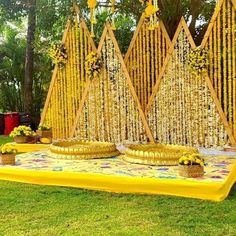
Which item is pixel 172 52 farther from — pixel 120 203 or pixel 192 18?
pixel 120 203

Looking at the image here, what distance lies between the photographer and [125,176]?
13.5 feet

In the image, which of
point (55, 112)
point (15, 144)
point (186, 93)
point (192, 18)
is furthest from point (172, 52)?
point (15, 144)

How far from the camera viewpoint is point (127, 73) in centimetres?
639

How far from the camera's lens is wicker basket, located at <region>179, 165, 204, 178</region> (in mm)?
3990

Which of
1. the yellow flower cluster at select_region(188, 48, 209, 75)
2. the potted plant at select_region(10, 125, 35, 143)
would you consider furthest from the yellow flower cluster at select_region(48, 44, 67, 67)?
the yellow flower cluster at select_region(188, 48, 209, 75)

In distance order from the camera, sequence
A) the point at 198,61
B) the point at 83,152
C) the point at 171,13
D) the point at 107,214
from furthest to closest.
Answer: the point at 171,13 → the point at 198,61 → the point at 83,152 → the point at 107,214

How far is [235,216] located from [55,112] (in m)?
4.27

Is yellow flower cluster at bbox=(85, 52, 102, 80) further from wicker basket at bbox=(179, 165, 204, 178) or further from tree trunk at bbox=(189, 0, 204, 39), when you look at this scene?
wicker basket at bbox=(179, 165, 204, 178)

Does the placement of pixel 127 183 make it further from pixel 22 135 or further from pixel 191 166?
pixel 22 135

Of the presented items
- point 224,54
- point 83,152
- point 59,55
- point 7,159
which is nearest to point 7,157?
point 7,159

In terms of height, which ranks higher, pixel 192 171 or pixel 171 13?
pixel 171 13

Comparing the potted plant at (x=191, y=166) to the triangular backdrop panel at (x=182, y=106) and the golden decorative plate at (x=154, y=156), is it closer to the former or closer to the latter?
the golden decorative plate at (x=154, y=156)

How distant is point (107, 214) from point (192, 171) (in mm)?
1055

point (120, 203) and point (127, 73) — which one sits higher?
point (127, 73)
